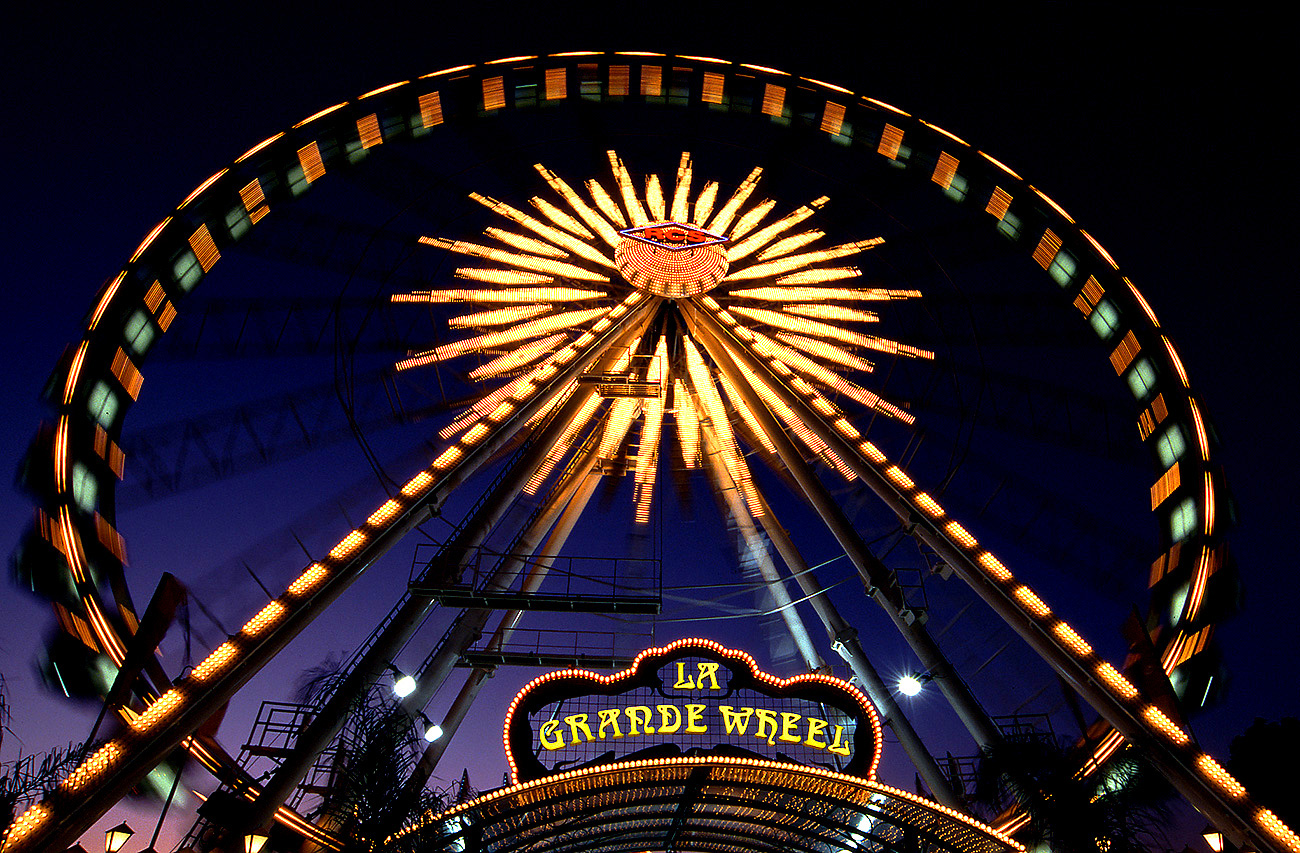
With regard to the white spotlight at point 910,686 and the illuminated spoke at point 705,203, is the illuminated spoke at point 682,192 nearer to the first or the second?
the illuminated spoke at point 705,203

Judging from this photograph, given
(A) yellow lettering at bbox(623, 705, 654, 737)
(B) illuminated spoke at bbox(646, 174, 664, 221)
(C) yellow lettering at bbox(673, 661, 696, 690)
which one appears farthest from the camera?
(B) illuminated spoke at bbox(646, 174, 664, 221)

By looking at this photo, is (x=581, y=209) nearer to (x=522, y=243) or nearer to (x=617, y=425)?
(x=522, y=243)

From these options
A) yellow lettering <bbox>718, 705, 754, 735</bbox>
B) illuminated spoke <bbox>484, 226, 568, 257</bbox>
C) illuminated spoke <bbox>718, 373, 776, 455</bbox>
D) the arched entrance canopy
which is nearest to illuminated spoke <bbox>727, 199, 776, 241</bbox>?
illuminated spoke <bbox>718, 373, 776, 455</bbox>

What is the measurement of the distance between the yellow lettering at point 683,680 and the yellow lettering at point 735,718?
1.55ft

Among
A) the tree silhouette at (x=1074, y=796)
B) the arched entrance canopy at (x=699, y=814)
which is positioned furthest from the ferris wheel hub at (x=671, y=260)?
the tree silhouette at (x=1074, y=796)

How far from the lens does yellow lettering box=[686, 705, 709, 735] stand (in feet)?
38.6

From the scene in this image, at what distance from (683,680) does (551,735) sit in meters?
1.86

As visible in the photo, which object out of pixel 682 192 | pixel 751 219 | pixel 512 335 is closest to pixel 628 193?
pixel 682 192

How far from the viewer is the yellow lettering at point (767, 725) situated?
38.6 ft

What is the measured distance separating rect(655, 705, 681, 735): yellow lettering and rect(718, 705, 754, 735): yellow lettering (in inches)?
22.2

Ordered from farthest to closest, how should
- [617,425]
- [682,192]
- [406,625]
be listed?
1. [682,192]
2. [617,425]
3. [406,625]

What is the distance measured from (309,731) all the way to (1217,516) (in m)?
13.7

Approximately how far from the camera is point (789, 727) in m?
11.8

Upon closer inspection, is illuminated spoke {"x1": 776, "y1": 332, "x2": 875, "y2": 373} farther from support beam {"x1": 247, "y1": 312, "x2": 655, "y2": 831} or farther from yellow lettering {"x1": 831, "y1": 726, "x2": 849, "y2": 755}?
yellow lettering {"x1": 831, "y1": 726, "x2": 849, "y2": 755}
